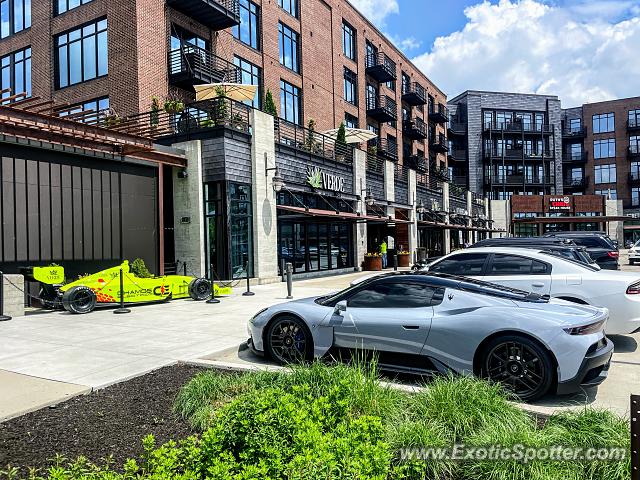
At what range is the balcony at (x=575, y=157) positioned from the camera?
2943 inches

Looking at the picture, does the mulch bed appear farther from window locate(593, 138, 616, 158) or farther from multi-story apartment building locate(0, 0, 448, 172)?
window locate(593, 138, 616, 158)

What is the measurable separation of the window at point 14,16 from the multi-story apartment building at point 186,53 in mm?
61

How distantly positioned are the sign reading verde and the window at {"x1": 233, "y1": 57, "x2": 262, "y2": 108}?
4962 mm

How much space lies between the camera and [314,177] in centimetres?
2292

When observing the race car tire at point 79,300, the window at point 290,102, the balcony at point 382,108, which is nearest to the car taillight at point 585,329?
the race car tire at point 79,300

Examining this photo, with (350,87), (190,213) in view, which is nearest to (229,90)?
(190,213)

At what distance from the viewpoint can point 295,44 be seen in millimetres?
29859

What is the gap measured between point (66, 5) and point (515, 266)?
2375 centimetres

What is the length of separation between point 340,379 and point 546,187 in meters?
75.0

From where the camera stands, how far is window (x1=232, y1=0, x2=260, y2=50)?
25.1 metres

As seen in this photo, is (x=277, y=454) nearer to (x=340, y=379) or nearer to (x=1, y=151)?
(x=340, y=379)

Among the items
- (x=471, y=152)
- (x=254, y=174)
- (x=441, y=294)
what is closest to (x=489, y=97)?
(x=471, y=152)

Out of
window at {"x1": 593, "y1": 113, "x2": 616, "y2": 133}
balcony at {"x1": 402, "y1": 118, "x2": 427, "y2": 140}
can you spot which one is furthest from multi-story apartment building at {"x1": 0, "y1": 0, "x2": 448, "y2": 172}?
window at {"x1": 593, "y1": 113, "x2": 616, "y2": 133}

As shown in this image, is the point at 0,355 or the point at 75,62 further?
the point at 75,62
